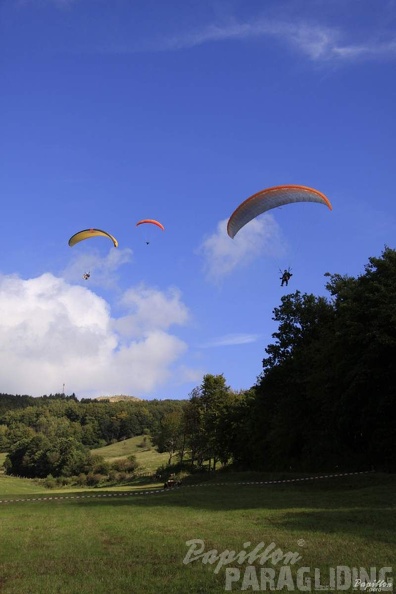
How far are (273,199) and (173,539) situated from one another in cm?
2207

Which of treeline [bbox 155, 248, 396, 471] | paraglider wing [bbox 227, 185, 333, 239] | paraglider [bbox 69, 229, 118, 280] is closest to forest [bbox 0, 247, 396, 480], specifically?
treeline [bbox 155, 248, 396, 471]

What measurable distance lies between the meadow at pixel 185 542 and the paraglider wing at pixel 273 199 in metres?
17.7

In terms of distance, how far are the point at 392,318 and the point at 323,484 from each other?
12.5 meters

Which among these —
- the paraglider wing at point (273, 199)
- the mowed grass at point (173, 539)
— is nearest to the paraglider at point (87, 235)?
the paraglider wing at point (273, 199)

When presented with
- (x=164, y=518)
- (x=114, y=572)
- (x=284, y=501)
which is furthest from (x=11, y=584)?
(x=284, y=501)

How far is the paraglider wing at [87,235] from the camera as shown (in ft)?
151

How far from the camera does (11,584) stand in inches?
416

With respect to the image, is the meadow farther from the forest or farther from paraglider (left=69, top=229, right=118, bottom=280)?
paraglider (left=69, top=229, right=118, bottom=280)

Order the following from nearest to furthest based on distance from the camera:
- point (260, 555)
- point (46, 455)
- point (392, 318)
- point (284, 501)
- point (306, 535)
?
1. point (260, 555)
2. point (306, 535)
3. point (284, 501)
4. point (392, 318)
5. point (46, 455)

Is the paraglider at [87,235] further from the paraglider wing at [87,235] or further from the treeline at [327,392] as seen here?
the treeline at [327,392]

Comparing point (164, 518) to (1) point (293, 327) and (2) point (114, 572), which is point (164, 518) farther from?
(1) point (293, 327)

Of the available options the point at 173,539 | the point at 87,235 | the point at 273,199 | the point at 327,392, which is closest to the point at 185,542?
the point at 173,539

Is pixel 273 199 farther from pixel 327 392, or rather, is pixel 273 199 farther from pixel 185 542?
pixel 185 542

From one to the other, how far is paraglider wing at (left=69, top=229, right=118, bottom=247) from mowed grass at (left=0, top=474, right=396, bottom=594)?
85.7 ft
